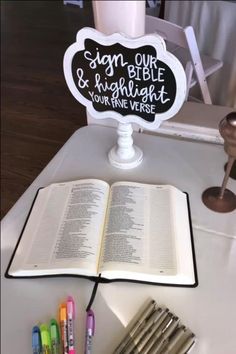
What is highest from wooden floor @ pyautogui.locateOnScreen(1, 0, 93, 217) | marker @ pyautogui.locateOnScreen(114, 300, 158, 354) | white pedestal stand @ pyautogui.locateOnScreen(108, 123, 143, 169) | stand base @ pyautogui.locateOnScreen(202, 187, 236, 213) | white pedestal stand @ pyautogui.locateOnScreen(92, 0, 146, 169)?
white pedestal stand @ pyautogui.locateOnScreen(92, 0, 146, 169)

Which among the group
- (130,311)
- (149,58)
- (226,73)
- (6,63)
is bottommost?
(6,63)

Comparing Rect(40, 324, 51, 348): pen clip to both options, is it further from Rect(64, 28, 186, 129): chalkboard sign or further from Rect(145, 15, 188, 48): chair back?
Rect(145, 15, 188, 48): chair back

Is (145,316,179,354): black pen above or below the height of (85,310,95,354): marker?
above

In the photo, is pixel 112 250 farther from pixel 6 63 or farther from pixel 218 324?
pixel 6 63

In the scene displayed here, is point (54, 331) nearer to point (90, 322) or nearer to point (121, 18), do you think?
point (90, 322)

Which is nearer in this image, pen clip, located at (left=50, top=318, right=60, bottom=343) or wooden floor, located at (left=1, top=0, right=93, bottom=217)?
pen clip, located at (left=50, top=318, right=60, bottom=343)

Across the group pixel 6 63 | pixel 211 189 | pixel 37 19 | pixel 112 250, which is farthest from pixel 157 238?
pixel 37 19

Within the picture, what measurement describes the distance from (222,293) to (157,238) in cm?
14

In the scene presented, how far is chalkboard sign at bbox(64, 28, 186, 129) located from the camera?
0.69 meters

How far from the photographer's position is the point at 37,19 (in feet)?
10.5

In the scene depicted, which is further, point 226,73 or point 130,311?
point 226,73

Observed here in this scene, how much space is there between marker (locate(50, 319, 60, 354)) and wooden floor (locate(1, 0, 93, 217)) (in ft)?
3.23

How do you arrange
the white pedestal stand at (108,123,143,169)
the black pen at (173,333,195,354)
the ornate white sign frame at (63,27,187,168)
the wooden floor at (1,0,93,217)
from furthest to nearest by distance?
the wooden floor at (1,0,93,217) < the white pedestal stand at (108,123,143,169) < the ornate white sign frame at (63,27,187,168) < the black pen at (173,333,195,354)

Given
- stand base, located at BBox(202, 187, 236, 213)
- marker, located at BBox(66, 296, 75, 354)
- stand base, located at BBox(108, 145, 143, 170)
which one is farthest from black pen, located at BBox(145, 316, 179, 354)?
stand base, located at BBox(108, 145, 143, 170)
